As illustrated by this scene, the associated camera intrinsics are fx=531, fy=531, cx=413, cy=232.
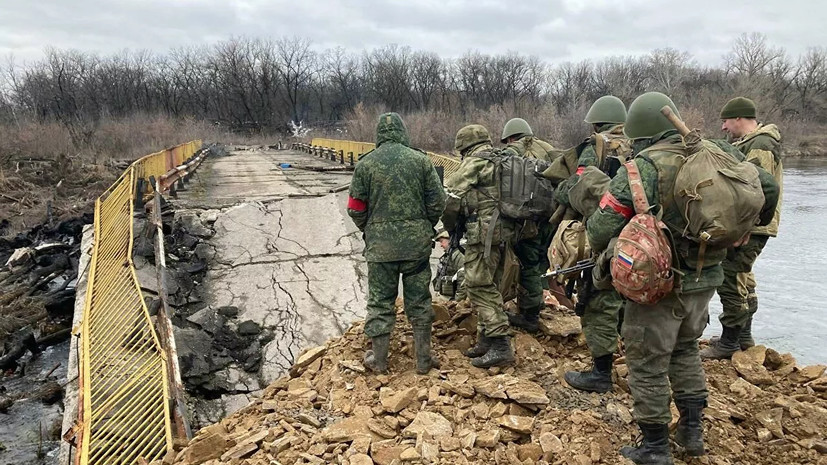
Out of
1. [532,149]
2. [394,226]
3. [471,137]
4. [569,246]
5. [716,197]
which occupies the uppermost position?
[471,137]

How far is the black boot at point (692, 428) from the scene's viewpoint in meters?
2.84

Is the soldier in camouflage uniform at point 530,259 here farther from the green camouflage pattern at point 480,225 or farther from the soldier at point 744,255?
the soldier at point 744,255

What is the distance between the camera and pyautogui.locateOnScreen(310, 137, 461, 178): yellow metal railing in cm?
1065

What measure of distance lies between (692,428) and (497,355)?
1314 millimetres

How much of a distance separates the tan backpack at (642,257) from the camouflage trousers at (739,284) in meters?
2.00

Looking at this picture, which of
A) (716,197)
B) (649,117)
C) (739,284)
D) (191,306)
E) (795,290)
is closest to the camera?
(716,197)

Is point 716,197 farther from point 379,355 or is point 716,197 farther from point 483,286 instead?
point 379,355

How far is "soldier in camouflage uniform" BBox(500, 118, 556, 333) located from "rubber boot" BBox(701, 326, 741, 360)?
1372mm

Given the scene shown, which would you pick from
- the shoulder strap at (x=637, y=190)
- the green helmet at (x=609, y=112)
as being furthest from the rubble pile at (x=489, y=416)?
the green helmet at (x=609, y=112)

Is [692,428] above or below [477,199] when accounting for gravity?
below

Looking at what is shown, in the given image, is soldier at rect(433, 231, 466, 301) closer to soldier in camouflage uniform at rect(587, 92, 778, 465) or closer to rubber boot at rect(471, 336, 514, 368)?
rubber boot at rect(471, 336, 514, 368)

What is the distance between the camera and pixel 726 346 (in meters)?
4.24

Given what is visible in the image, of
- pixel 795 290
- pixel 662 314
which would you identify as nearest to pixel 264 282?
pixel 662 314

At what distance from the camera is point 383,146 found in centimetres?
387
